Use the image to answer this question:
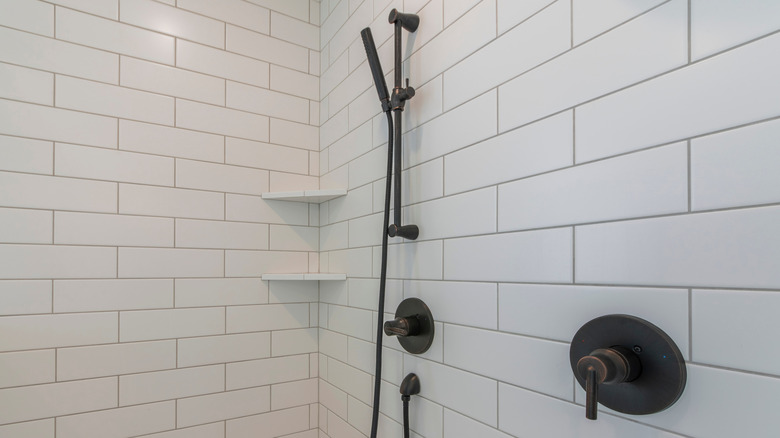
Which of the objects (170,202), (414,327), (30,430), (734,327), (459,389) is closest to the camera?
(734,327)

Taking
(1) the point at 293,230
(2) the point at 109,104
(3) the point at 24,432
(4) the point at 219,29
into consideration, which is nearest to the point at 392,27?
(4) the point at 219,29

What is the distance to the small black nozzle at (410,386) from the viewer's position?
1.04 metres

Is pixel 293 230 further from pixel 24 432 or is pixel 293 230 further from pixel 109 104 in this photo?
pixel 24 432

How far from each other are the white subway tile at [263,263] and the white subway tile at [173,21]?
0.76 meters

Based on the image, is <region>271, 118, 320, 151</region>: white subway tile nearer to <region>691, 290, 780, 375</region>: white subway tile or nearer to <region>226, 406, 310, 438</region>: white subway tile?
<region>226, 406, 310, 438</region>: white subway tile

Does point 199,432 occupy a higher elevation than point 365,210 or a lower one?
lower

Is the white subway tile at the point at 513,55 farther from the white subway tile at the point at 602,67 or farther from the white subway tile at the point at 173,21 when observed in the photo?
the white subway tile at the point at 173,21

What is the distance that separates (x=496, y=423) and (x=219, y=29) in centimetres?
152

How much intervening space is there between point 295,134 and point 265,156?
0.50 feet

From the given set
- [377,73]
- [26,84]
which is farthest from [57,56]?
[377,73]

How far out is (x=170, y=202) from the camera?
140cm

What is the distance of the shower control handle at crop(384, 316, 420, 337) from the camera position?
1.01m

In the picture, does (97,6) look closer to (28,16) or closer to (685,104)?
(28,16)

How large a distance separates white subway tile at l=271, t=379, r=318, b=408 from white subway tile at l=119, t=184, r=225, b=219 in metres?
0.67
